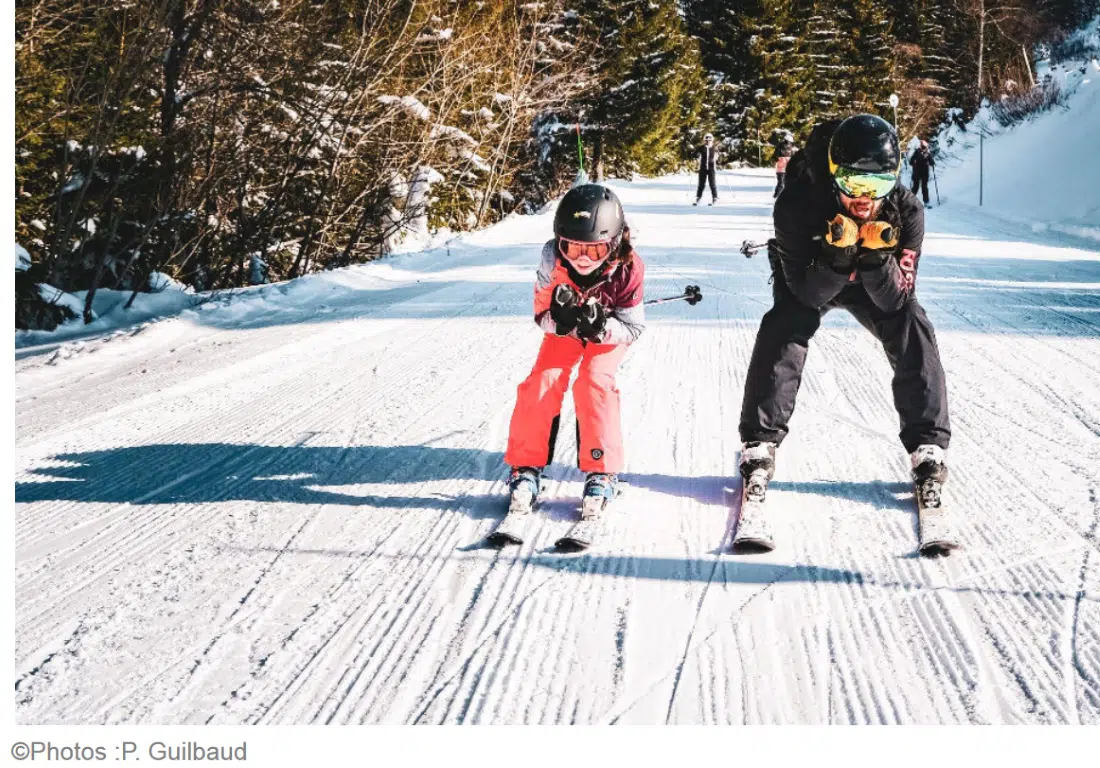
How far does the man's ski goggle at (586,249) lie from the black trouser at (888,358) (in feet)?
2.54

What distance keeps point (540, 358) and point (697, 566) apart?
3.65 feet

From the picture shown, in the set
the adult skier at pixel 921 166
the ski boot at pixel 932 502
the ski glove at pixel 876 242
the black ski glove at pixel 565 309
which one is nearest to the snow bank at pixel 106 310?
the black ski glove at pixel 565 309

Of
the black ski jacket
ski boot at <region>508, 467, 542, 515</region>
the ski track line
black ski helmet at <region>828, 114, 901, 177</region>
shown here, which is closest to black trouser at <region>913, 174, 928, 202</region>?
the ski track line

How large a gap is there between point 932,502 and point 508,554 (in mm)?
1660

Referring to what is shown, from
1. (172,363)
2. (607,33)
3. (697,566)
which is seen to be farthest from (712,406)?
(607,33)

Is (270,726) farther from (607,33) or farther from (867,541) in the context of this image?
(607,33)

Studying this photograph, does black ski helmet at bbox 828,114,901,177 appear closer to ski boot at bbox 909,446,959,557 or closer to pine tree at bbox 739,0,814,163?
ski boot at bbox 909,446,959,557

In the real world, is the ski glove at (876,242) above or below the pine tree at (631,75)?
below

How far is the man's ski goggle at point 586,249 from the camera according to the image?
3.49m

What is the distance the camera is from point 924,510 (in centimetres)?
331

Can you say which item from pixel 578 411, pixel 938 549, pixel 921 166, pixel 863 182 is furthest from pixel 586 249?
pixel 921 166

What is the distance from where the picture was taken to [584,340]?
3572 millimetres

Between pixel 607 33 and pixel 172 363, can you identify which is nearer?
pixel 172 363

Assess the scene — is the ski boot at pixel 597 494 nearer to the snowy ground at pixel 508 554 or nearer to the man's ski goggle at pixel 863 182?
the snowy ground at pixel 508 554
